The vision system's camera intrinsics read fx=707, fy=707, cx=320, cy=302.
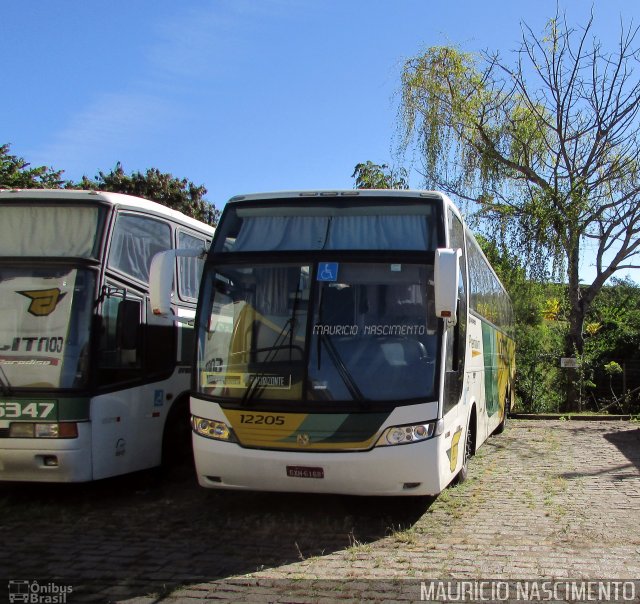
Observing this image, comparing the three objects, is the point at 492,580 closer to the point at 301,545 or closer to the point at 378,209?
the point at 301,545

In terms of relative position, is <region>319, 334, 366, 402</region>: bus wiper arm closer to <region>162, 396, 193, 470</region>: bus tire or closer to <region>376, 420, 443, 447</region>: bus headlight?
<region>376, 420, 443, 447</region>: bus headlight

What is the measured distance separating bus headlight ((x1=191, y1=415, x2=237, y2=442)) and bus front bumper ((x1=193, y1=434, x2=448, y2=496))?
0.08m

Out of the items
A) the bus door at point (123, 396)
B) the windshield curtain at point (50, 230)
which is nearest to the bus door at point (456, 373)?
the bus door at point (123, 396)

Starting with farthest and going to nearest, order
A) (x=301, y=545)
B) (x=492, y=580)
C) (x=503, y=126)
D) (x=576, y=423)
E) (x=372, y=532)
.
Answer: (x=503, y=126)
(x=576, y=423)
(x=372, y=532)
(x=301, y=545)
(x=492, y=580)

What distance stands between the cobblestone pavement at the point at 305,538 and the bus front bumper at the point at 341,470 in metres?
0.45

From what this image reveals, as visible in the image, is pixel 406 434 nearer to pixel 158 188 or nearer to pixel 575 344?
pixel 575 344

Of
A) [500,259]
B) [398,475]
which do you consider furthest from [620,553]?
[500,259]

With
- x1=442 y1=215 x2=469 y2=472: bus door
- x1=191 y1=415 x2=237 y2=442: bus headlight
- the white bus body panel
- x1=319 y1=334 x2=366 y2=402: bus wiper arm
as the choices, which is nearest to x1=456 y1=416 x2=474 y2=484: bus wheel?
x1=442 y1=215 x2=469 y2=472: bus door

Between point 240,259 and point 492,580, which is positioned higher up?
point 240,259

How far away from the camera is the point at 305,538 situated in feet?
21.8

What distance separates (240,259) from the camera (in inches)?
287

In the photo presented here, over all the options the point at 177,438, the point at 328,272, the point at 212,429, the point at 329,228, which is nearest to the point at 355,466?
the point at 212,429

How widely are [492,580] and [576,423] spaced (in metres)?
13.1

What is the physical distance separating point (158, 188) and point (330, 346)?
2446cm
